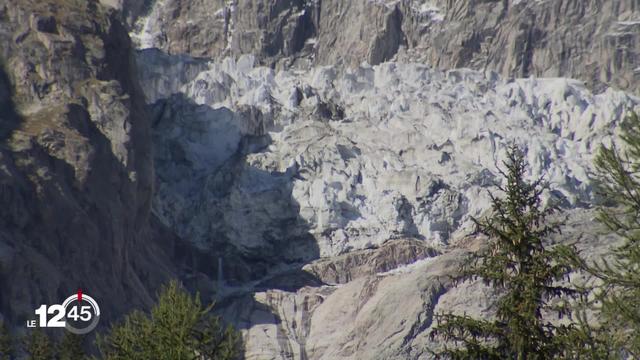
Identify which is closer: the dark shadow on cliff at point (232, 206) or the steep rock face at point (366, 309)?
the steep rock face at point (366, 309)

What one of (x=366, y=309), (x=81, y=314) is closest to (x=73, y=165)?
(x=81, y=314)

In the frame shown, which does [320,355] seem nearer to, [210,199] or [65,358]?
[210,199]

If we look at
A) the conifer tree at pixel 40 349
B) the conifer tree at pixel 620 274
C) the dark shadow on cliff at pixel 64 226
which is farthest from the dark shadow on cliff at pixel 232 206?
the conifer tree at pixel 620 274

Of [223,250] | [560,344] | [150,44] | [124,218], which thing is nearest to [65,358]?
[560,344]

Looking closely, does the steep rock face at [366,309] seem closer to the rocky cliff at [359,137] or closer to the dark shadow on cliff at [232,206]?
the rocky cliff at [359,137]

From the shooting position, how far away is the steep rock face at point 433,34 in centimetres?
17650

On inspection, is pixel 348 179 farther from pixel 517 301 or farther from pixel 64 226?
pixel 517 301

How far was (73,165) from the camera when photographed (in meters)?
127

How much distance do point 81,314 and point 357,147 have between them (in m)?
57.2

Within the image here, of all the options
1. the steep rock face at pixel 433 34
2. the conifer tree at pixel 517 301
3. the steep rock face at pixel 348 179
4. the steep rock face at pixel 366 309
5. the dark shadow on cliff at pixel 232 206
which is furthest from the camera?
the steep rock face at pixel 433 34

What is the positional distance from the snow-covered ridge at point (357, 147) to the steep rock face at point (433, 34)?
125 inches

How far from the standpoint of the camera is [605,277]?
91.6 ft

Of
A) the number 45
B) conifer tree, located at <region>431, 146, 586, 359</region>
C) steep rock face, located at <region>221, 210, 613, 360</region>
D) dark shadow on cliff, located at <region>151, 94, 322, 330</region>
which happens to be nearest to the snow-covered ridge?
dark shadow on cliff, located at <region>151, 94, 322, 330</region>

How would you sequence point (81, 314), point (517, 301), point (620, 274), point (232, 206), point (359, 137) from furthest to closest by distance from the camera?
1. point (359, 137)
2. point (232, 206)
3. point (81, 314)
4. point (517, 301)
5. point (620, 274)
